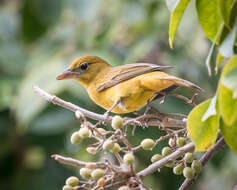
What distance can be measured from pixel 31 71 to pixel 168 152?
3.03m

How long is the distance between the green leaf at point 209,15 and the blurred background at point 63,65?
249 cm

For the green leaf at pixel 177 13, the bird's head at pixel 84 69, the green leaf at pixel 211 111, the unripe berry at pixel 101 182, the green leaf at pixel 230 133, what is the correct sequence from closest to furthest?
the green leaf at pixel 211 111, the green leaf at pixel 230 133, the unripe berry at pixel 101 182, the green leaf at pixel 177 13, the bird's head at pixel 84 69

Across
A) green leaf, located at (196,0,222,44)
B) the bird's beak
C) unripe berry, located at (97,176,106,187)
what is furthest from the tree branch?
the bird's beak

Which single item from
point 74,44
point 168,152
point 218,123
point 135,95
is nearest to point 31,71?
point 74,44

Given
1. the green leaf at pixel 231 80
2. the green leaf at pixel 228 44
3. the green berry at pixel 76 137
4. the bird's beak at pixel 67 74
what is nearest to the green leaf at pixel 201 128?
the green leaf at pixel 228 44

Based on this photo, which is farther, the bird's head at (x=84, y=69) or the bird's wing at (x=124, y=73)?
the bird's head at (x=84, y=69)

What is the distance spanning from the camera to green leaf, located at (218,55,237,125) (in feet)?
4.34

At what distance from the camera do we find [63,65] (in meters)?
4.54

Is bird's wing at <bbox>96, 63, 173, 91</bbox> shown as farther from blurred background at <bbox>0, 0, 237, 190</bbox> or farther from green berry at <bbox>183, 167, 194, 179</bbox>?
green berry at <bbox>183, 167, 194, 179</bbox>

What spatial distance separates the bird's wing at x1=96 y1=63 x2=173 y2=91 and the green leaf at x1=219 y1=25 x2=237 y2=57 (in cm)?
150

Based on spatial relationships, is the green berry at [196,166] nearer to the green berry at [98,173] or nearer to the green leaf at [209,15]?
the green berry at [98,173]

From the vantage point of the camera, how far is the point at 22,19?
5.52 m

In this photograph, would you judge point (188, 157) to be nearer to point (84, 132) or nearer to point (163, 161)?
point (163, 161)

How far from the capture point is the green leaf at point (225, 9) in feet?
5.06
